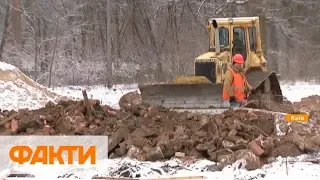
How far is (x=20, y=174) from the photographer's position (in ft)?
26.5

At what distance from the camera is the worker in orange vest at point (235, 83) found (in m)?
10.5

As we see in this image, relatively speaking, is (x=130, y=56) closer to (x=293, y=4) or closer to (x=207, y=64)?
(x=293, y=4)

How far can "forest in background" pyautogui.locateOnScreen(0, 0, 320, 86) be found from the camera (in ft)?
102

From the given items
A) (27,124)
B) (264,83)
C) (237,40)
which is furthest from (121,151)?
(237,40)

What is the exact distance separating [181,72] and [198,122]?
19.6m

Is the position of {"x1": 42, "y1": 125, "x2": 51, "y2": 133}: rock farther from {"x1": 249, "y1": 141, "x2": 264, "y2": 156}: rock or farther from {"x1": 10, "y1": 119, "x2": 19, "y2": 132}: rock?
{"x1": 249, "y1": 141, "x2": 264, "y2": 156}: rock

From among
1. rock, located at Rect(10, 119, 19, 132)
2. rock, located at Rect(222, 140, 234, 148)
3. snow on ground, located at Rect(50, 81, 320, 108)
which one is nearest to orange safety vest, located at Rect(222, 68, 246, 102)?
rock, located at Rect(222, 140, 234, 148)

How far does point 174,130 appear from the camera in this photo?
33.3ft

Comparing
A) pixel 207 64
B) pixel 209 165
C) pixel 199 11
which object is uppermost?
pixel 199 11

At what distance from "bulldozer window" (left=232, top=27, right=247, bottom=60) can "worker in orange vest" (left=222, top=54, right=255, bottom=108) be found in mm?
3142

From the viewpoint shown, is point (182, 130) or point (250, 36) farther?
point (250, 36)

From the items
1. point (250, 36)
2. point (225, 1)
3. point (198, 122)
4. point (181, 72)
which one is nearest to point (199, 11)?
point (225, 1)

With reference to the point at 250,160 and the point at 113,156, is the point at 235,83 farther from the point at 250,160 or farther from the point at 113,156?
the point at 113,156

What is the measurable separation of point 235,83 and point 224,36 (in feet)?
11.9
